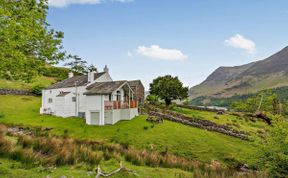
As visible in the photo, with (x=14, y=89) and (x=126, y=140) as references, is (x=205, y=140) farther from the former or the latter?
(x=14, y=89)

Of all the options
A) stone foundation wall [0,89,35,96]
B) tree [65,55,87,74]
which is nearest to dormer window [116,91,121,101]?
stone foundation wall [0,89,35,96]

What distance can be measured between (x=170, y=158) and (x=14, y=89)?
54473 millimetres

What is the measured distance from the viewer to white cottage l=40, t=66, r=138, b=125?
3700 cm

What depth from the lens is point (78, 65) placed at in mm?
93438

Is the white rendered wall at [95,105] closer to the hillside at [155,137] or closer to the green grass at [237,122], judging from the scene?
the hillside at [155,137]

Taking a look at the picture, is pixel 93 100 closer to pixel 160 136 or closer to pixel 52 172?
pixel 160 136

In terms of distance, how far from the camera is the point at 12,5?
31.9 ft

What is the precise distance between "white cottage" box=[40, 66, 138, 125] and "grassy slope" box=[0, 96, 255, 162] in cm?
202

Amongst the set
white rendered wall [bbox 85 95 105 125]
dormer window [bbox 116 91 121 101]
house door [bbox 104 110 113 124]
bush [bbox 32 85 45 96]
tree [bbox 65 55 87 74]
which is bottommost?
house door [bbox 104 110 113 124]

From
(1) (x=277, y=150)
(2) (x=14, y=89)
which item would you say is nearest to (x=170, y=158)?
(1) (x=277, y=150)

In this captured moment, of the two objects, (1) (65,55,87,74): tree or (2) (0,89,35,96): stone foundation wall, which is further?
(1) (65,55,87,74): tree

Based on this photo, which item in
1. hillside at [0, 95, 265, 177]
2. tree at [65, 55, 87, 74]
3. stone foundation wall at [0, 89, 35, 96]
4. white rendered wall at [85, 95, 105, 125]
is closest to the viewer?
hillside at [0, 95, 265, 177]

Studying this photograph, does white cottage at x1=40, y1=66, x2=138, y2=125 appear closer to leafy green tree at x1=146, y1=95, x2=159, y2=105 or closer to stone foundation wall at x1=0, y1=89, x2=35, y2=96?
stone foundation wall at x1=0, y1=89, x2=35, y2=96

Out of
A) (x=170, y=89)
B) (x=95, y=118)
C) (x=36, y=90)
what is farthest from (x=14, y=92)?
(x=170, y=89)
